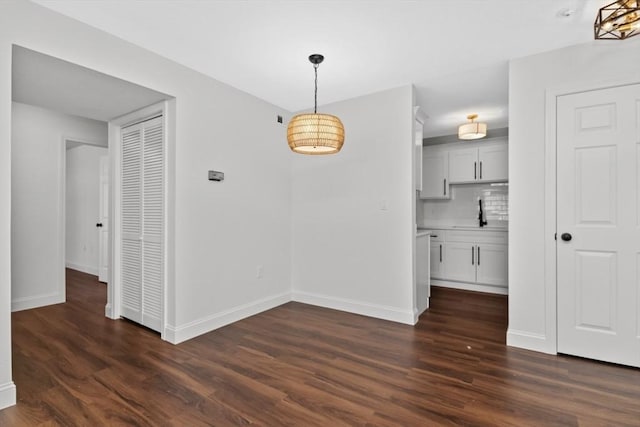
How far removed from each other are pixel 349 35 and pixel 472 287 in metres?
4.18

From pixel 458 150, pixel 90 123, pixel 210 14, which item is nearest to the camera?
pixel 210 14

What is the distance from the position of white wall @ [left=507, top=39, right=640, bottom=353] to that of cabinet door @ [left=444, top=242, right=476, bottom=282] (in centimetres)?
218

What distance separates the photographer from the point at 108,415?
6.25 feet

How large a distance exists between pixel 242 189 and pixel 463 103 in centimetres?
290

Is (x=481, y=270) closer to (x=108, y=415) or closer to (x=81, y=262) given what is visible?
(x=108, y=415)

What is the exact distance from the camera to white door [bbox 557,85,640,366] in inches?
97.1

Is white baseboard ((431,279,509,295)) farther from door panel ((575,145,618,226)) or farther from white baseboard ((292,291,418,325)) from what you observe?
door panel ((575,145,618,226))

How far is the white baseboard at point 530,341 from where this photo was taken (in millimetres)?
2742

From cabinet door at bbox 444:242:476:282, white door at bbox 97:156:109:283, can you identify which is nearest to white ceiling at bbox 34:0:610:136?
cabinet door at bbox 444:242:476:282

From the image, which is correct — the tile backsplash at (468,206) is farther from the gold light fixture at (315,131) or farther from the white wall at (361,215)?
the gold light fixture at (315,131)

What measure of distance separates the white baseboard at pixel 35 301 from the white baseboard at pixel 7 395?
2.50m

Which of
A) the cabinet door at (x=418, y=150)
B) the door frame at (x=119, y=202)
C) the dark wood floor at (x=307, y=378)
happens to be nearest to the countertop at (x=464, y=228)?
the cabinet door at (x=418, y=150)

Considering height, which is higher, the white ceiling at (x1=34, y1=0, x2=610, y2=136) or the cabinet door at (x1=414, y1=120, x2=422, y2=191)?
the white ceiling at (x1=34, y1=0, x2=610, y2=136)

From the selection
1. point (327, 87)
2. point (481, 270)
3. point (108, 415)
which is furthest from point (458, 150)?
point (108, 415)
